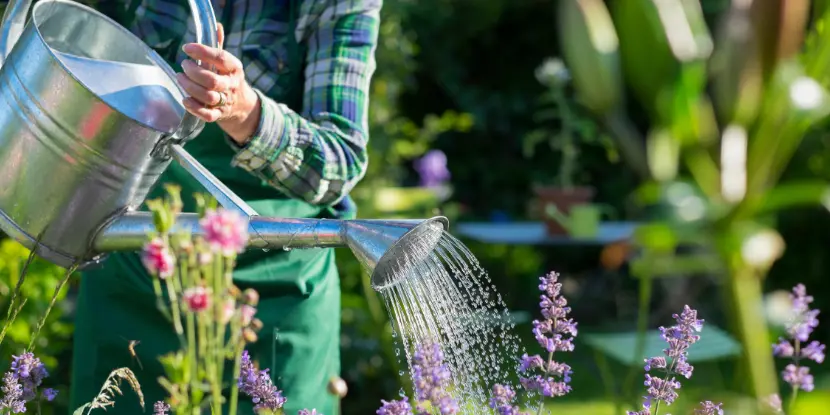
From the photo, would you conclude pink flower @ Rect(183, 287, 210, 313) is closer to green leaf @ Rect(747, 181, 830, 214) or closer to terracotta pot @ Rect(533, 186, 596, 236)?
green leaf @ Rect(747, 181, 830, 214)

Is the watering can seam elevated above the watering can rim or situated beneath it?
situated beneath

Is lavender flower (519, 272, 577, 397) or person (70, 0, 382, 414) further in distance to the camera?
person (70, 0, 382, 414)

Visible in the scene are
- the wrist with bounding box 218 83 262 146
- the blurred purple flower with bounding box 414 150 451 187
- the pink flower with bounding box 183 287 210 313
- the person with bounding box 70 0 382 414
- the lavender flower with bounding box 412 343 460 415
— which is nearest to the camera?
the pink flower with bounding box 183 287 210 313

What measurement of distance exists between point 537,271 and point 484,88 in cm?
111

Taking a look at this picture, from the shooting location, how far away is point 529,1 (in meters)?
5.73

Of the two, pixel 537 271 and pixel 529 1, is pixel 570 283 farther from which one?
pixel 529 1

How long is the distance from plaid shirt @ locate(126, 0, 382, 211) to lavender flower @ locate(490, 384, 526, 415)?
435 mm

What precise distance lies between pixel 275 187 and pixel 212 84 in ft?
1.15

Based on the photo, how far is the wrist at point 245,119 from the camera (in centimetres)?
116

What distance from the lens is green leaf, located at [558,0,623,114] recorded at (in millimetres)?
640

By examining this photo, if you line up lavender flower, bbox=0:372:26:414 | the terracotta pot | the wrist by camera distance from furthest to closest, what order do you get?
the terracotta pot
the wrist
lavender flower, bbox=0:372:26:414

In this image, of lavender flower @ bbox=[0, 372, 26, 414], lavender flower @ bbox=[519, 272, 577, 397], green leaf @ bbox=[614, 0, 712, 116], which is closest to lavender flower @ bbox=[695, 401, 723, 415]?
lavender flower @ bbox=[519, 272, 577, 397]

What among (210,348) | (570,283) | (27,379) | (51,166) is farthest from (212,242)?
(570,283)

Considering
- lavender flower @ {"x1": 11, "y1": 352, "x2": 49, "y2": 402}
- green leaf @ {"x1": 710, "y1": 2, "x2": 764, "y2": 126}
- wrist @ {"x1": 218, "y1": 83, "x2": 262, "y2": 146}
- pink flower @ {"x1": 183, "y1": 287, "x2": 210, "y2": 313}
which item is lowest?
pink flower @ {"x1": 183, "y1": 287, "x2": 210, "y2": 313}
